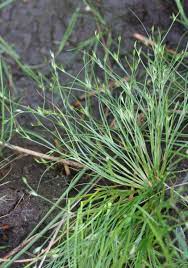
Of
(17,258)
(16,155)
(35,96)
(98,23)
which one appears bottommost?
(17,258)

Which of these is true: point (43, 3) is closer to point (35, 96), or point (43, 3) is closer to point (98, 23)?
point (98, 23)

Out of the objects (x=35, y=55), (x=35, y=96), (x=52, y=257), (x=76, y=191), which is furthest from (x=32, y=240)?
(x=35, y=55)

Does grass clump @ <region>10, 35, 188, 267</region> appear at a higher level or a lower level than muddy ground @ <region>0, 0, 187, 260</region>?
lower

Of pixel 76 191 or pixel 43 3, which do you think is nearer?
pixel 76 191

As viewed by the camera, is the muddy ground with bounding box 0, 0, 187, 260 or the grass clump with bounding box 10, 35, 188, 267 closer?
the grass clump with bounding box 10, 35, 188, 267

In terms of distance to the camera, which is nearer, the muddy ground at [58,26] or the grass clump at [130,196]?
the grass clump at [130,196]

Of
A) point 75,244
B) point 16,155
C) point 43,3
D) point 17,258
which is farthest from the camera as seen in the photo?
point 43,3

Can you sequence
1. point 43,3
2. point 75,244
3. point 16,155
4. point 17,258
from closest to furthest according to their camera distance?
1. point 75,244
2. point 17,258
3. point 16,155
4. point 43,3

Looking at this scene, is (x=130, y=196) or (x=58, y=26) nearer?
(x=130, y=196)

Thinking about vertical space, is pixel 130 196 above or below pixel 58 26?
below

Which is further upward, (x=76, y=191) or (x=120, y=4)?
(x=120, y=4)

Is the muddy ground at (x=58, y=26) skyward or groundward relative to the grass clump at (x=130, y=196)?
skyward
